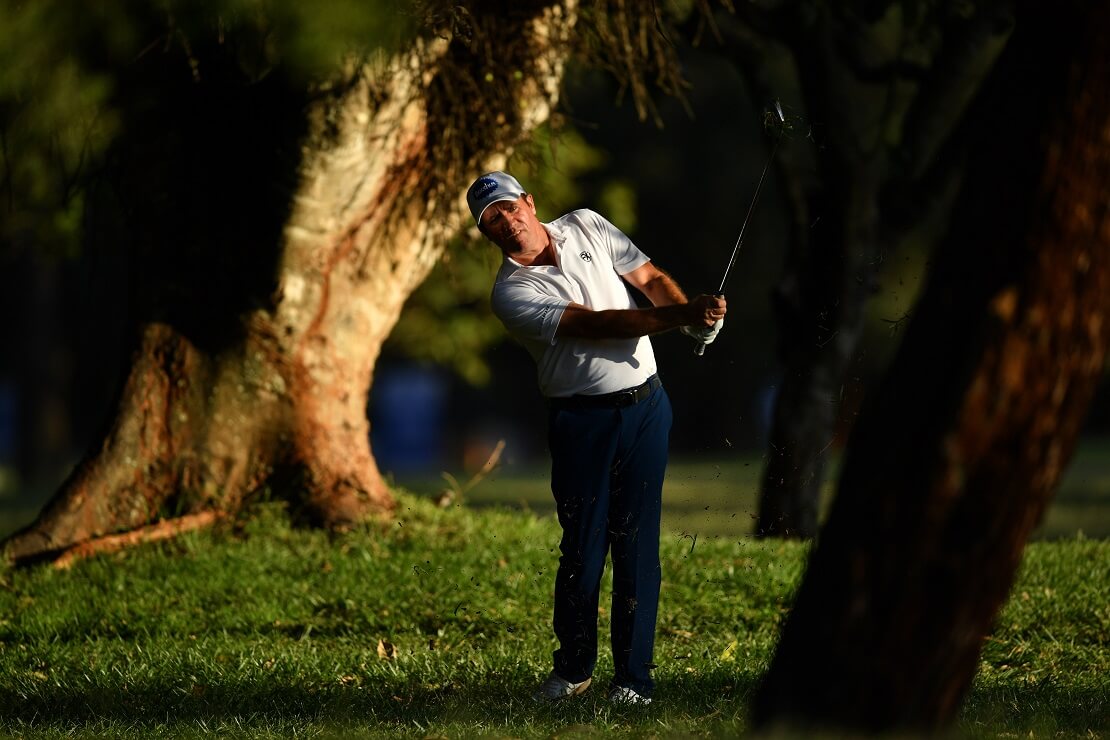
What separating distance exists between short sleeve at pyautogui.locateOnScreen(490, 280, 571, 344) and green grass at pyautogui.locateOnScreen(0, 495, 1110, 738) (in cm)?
148

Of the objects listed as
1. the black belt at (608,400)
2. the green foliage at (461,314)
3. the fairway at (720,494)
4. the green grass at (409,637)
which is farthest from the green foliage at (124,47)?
the green foliage at (461,314)

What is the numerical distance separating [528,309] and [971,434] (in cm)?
248

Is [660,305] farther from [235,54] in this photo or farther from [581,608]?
[235,54]

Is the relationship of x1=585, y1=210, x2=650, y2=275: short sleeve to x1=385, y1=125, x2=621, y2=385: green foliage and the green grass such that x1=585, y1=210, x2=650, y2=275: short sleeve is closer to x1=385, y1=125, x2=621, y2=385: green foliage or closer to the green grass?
the green grass

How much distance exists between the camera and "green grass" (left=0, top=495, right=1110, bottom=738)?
5.89 m

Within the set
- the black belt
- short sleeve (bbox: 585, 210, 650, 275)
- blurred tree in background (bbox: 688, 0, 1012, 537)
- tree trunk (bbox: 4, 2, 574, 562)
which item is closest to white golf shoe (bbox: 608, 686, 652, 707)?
the black belt

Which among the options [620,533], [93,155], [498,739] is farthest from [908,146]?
[498,739]

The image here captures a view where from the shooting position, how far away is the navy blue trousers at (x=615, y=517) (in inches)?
234

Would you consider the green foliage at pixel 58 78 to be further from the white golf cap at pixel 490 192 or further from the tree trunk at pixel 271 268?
the white golf cap at pixel 490 192

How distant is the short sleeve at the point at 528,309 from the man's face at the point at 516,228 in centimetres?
15

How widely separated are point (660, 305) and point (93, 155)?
6.14m

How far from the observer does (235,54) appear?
9594mm

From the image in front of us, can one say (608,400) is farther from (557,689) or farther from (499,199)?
(557,689)

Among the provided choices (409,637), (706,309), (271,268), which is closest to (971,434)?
(706,309)
